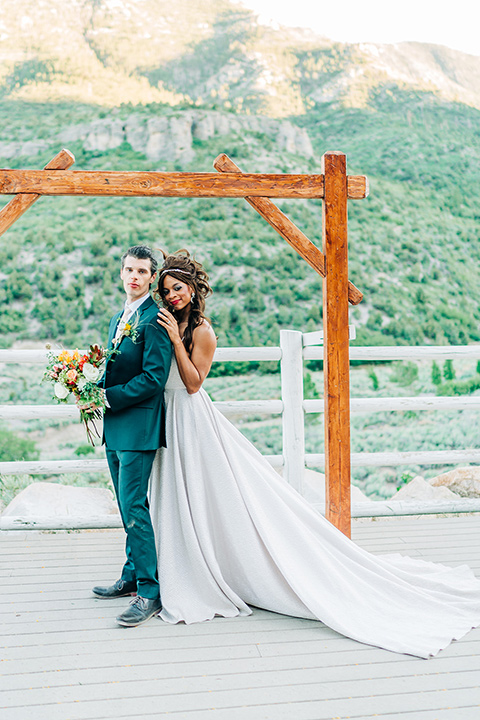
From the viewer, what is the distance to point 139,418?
2.99m

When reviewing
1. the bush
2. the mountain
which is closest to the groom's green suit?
the bush

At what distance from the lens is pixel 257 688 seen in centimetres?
237

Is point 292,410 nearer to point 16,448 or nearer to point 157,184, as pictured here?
point 157,184

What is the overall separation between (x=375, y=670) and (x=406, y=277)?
26414 mm

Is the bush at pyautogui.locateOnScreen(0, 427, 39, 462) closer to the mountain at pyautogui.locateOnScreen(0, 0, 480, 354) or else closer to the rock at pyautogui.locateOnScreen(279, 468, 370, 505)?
the mountain at pyautogui.locateOnScreen(0, 0, 480, 354)

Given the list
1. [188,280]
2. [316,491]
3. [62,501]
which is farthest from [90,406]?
[316,491]

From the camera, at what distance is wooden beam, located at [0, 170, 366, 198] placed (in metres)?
3.65

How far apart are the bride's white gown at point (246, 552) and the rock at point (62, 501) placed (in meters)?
2.03

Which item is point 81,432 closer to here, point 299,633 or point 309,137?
point 299,633

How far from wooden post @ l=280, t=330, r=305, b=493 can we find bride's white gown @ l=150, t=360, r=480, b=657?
146cm

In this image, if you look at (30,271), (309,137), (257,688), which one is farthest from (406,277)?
(257,688)

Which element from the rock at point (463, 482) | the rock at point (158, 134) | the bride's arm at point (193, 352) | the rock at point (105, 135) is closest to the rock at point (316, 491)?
the rock at point (463, 482)

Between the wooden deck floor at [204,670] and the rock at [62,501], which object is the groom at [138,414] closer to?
the wooden deck floor at [204,670]

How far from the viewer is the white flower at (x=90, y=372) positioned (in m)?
2.93
